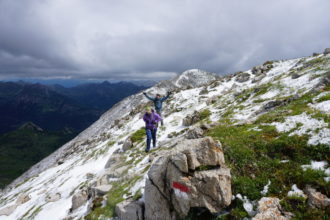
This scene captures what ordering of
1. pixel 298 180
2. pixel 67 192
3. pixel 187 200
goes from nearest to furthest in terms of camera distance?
pixel 298 180 < pixel 187 200 < pixel 67 192

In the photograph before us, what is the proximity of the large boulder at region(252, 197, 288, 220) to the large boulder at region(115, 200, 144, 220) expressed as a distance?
640 cm

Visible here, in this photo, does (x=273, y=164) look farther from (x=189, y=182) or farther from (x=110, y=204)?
(x=110, y=204)

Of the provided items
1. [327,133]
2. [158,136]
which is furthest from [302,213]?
[158,136]

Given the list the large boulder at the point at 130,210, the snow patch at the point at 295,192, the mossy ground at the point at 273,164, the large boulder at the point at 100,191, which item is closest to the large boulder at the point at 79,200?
the large boulder at the point at 100,191

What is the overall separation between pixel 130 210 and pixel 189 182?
15.3ft

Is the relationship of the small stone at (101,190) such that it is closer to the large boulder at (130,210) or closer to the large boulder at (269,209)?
the large boulder at (130,210)

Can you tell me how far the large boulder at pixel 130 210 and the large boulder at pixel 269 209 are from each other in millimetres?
6400

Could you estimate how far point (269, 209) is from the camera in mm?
7316

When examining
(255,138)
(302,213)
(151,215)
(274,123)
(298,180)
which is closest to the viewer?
(302,213)

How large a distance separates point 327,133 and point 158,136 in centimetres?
2181

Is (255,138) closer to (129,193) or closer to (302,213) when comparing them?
(302,213)

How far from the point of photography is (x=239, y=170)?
385 inches

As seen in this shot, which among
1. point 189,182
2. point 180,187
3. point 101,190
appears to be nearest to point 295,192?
point 189,182

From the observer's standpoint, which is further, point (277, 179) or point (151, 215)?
point (151, 215)
